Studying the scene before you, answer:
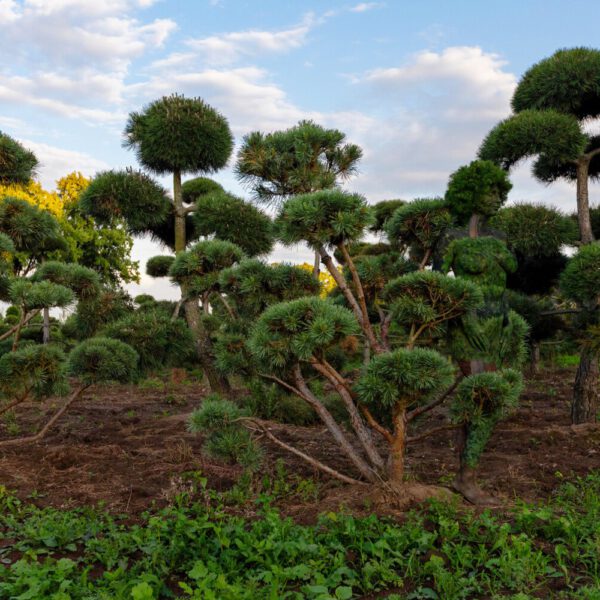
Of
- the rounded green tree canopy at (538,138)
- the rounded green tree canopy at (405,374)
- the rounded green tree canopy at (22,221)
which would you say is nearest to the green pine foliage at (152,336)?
the rounded green tree canopy at (22,221)

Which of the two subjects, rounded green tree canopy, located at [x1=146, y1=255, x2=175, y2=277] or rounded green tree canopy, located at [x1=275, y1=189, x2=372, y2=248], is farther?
rounded green tree canopy, located at [x1=146, y1=255, x2=175, y2=277]

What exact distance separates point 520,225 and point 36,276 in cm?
631

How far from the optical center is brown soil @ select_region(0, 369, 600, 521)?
5926mm

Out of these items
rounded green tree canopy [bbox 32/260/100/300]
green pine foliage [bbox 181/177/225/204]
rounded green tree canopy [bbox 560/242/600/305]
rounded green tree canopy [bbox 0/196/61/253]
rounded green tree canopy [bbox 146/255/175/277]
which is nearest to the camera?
rounded green tree canopy [bbox 32/260/100/300]

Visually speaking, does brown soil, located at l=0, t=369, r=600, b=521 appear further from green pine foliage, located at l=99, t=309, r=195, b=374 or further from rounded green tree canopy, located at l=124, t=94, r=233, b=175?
rounded green tree canopy, located at l=124, t=94, r=233, b=175

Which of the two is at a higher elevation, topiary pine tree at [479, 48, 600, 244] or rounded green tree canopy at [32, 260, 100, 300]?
topiary pine tree at [479, 48, 600, 244]

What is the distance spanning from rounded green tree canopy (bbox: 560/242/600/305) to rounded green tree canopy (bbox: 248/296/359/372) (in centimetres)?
402

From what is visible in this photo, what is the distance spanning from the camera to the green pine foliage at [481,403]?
5145 mm

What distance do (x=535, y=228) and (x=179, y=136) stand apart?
568cm

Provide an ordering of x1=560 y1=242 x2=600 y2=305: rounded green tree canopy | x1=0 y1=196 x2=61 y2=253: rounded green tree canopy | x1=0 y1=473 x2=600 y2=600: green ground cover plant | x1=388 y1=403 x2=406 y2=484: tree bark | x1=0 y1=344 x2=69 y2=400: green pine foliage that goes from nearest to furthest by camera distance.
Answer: x1=0 y1=473 x2=600 y2=600: green ground cover plant < x1=388 y1=403 x2=406 y2=484: tree bark < x1=0 y1=344 x2=69 y2=400: green pine foliage < x1=560 y1=242 x2=600 y2=305: rounded green tree canopy < x1=0 y1=196 x2=61 y2=253: rounded green tree canopy

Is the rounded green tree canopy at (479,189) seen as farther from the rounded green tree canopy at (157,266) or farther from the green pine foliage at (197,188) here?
the rounded green tree canopy at (157,266)

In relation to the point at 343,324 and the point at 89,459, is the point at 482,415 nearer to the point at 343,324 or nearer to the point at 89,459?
the point at 343,324

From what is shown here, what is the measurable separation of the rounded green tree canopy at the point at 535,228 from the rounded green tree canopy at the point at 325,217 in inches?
173

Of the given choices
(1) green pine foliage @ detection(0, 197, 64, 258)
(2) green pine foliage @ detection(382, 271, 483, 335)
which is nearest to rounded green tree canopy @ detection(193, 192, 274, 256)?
(1) green pine foliage @ detection(0, 197, 64, 258)
